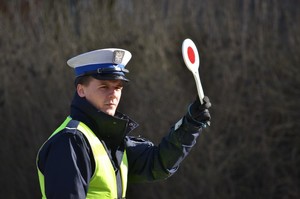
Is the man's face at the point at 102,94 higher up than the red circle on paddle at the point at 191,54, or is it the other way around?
the red circle on paddle at the point at 191,54

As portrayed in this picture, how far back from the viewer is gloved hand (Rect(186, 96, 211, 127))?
155 inches

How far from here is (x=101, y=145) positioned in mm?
3795

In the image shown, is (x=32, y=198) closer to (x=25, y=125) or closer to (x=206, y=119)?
(x=25, y=125)

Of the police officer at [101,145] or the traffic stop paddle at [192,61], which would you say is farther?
the traffic stop paddle at [192,61]

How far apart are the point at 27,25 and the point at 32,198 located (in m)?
2.10

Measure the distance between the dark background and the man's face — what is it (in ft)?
12.1

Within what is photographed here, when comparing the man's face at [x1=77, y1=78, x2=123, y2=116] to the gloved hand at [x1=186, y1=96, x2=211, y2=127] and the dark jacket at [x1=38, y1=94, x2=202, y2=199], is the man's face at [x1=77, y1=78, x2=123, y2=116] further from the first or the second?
the gloved hand at [x1=186, y1=96, x2=211, y2=127]

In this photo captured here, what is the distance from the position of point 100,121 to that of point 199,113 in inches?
21.1

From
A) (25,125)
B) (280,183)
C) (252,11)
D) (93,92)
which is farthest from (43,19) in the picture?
(93,92)

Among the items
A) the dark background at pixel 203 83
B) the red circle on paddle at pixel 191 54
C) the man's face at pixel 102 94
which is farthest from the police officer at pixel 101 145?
the dark background at pixel 203 83

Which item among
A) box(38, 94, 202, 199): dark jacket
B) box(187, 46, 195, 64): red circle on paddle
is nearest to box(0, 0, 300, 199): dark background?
box(38, 94, 202, 199): dark jacket

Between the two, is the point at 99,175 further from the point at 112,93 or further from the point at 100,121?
the point at 112,93

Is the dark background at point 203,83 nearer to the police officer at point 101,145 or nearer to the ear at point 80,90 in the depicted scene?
the police officer at point 101,145

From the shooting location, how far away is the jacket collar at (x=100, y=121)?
152 inches
